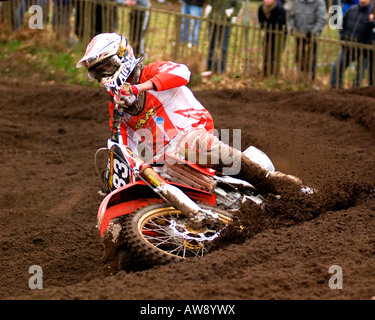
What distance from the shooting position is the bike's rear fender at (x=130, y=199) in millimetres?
4918

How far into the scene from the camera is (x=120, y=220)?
5.00 m

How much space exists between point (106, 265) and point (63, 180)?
3.44 m

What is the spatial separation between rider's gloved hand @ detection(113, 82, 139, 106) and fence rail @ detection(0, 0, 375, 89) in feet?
18.4

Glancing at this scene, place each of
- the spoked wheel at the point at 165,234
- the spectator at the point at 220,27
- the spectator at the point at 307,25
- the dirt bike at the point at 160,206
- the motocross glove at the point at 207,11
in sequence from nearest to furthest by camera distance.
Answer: the spoked wheel at the point at 165,234, the dirt bike at the point at 160,206, the spectator at the point at 307,25, the spectator at the point at 220,27, the motocross glove at the point at 207,11

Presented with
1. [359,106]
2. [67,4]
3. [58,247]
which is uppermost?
[67,4]

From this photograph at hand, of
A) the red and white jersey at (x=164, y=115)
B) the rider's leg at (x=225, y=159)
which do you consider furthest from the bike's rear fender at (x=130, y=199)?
the red and white jersey at (x=164, y=115)

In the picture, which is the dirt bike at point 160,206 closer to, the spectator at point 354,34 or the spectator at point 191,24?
the spectator at point 354,34

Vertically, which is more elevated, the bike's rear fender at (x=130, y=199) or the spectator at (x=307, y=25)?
the spectator at (x=307, y=25)

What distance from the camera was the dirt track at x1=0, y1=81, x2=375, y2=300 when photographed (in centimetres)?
386

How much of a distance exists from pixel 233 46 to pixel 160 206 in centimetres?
718

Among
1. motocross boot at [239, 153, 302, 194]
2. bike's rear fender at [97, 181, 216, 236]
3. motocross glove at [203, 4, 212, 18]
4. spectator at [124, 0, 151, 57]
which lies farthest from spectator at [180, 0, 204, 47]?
bike's rear fender at [97, 181, 216, 236]

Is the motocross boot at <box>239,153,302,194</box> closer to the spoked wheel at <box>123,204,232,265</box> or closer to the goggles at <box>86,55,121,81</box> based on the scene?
the spoked wheel at <box>123,204,232,265</box>
